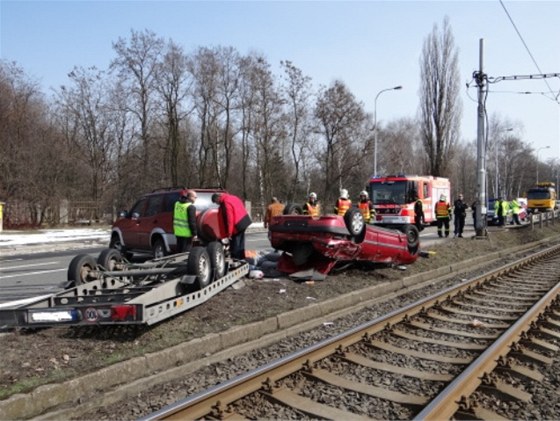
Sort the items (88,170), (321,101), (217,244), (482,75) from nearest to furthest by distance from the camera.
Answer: (217,244) → (482,75) → (88,170) → (321,101)

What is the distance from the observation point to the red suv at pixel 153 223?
41.7 feet

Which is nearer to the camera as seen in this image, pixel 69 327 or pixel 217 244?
pixel 69 327

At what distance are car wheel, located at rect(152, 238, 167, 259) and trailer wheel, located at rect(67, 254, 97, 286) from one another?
14.9ft

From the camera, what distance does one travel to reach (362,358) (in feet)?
19.5

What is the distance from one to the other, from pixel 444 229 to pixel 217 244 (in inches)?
597

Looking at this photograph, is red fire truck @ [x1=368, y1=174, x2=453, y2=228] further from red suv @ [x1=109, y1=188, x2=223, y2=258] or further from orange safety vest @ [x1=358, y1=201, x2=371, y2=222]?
red suv @ [x1=109, y1=188, x2=223, y2=258]

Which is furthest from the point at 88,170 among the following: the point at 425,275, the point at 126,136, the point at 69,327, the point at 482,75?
the point at 69,327

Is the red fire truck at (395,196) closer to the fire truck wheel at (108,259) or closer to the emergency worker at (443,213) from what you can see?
the emergency worker at (443,213)

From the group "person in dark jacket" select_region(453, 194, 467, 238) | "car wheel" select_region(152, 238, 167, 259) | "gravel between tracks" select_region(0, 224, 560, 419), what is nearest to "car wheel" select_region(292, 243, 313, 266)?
"gravel between tracks" select_region(0, 224, 560, 419)

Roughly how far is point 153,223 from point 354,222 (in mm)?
5421

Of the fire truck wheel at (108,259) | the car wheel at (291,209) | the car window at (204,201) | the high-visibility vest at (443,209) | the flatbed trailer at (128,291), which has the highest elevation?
the car window at (204,201)

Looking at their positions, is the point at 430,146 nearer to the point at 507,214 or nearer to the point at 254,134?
the point at 507,214

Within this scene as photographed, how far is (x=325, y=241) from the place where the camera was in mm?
9539

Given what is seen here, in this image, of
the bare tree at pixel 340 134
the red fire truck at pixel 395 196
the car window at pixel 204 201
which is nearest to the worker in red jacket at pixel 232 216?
the car window at pixel 204 201
